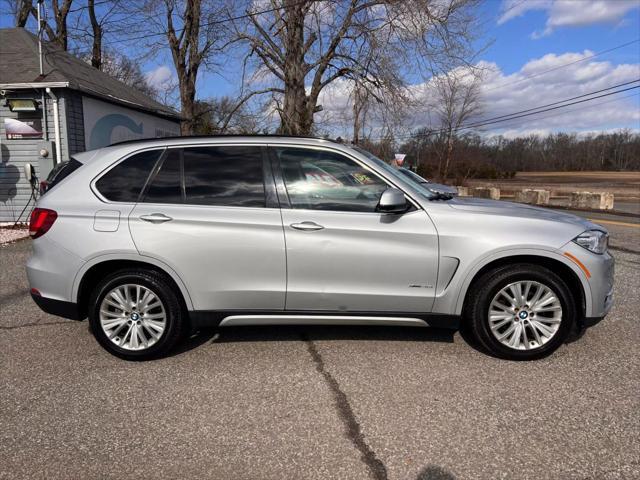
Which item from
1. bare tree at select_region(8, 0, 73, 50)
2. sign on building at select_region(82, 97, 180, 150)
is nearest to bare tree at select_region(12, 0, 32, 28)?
bare tree at select_region(8, 0, 73, 50)

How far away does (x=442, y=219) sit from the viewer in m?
3.72

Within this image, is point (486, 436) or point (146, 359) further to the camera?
point (146, 359)

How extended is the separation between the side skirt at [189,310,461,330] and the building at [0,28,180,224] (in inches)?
370

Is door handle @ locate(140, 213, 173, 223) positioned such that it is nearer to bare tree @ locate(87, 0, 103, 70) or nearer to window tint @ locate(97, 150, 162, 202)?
window tint @ locate(97, 150, 162, 202)

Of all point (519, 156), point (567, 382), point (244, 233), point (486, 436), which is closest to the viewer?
point (486, 436)

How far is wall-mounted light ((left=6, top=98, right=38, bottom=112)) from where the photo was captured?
1134 centimetres

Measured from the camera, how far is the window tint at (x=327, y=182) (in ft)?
12.4

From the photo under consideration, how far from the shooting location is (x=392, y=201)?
3.56 m

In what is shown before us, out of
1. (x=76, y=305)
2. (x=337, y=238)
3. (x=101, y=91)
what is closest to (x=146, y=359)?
(x=76, y=305)

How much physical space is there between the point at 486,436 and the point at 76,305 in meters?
3.20

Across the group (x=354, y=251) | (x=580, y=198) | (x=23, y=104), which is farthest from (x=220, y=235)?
(x=580, y=198)

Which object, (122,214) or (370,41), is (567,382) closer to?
(122,214)

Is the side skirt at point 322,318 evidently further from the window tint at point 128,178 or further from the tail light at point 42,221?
the tail light at point 42,221

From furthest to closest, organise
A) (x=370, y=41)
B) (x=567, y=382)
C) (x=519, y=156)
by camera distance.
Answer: (x=519, y=156) < (x=370, y=41) < (x=567, y=382)
